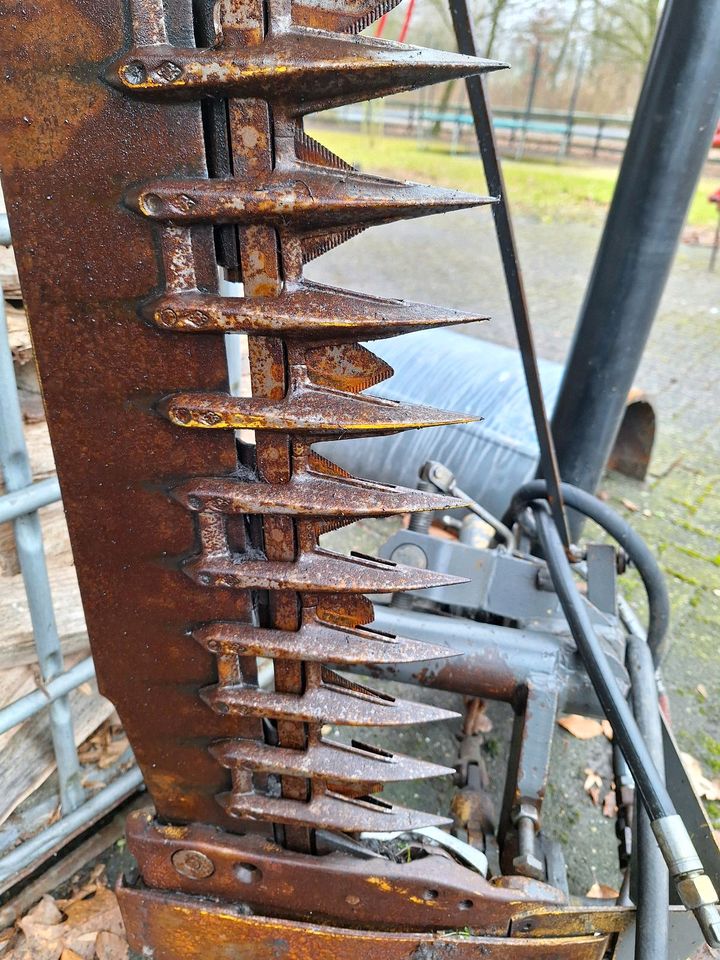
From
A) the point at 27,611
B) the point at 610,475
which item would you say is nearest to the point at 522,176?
the point at 610,475

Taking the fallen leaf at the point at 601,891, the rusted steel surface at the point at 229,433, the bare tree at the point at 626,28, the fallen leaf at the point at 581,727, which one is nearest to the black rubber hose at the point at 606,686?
the rusted steel surface at the point at 229,433

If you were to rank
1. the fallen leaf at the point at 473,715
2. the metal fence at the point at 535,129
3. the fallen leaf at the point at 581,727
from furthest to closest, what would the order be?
the metal fence at the point at 535,129, the fallen leaf at the point at 581,727, the fallen leaf at the point at 473,715

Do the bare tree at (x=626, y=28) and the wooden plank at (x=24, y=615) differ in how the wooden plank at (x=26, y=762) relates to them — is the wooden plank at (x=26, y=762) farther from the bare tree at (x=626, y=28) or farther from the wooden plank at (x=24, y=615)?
the bare tree at (x=626, y=28)

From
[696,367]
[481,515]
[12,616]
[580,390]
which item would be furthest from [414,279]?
[12,616]

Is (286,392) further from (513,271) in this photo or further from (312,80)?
(513,271)

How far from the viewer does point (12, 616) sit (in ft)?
4.92

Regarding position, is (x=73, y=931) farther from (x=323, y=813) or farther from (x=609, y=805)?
(x=609, y=805)

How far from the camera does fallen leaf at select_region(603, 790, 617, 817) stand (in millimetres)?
1920

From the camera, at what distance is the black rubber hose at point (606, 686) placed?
117 cm

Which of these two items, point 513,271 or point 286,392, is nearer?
point 286,392

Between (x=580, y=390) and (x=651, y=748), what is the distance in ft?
4.64

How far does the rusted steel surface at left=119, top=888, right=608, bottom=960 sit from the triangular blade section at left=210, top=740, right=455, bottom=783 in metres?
0.29

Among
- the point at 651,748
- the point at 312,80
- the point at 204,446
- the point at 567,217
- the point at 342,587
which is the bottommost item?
the point at 567,217

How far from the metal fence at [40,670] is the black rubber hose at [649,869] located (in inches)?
44.1
